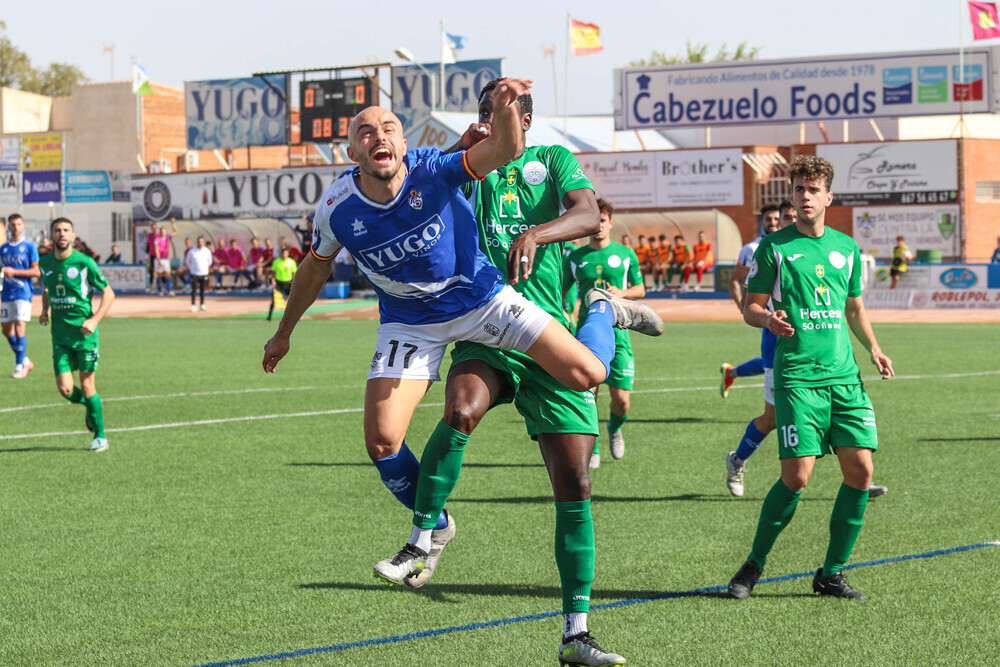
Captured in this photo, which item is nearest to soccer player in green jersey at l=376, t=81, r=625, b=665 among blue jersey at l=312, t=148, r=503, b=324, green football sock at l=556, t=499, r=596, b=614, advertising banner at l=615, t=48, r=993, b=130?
green football sock at l=556, t=499, r=596, b=614

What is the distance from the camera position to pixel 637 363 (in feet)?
65.0

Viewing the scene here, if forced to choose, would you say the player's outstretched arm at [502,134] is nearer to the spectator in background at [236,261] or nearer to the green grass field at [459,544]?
the green grass field at [459,544]

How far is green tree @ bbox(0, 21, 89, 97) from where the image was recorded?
329ft

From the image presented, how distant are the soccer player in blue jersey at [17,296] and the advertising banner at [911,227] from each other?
30.4 m

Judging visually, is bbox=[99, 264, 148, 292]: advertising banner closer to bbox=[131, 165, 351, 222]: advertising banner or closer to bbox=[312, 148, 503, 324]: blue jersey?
bbox=[131, 165, 351, 222]: advertising banner

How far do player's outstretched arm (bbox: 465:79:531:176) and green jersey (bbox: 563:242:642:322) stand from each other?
5500mm

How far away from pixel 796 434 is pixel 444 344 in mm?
1750

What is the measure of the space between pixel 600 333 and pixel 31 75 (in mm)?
104308

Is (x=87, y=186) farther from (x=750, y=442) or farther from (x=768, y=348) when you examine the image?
(x=750, y=442)

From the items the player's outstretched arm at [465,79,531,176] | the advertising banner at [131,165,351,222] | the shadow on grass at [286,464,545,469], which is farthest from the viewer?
the advertising banner at [131,165,351,222]

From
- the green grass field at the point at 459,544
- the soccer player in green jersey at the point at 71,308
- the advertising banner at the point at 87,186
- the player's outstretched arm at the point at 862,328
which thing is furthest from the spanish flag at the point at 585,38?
the player's outstretched arm at the point at 862,328

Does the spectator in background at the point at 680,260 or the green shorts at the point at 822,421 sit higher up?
the spectator in background at the point at 680,260

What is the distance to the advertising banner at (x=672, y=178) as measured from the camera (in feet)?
144

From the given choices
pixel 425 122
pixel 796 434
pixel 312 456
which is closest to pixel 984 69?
pixel 425 122
